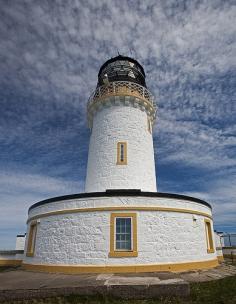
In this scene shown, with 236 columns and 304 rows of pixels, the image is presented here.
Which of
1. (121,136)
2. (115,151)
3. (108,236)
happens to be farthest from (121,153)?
(108,236)

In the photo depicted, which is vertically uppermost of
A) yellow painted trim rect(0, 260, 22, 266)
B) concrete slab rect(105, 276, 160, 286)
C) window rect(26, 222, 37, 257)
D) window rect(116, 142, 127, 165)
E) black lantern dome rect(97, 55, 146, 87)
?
black lantern dome rect(97, 55, 146, 87)

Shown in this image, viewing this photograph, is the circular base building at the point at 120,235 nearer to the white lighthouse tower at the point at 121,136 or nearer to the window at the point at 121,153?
the white lighthouse tower at the point at 121,136

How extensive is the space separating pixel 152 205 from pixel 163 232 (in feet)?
3.87

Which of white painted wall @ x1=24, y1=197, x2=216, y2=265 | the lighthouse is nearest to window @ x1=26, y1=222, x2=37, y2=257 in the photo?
the lighthouse

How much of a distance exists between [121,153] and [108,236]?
5244 millimetres

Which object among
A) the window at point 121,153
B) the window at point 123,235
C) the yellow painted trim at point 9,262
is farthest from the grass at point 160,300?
the yellow painted trim at point 9,262

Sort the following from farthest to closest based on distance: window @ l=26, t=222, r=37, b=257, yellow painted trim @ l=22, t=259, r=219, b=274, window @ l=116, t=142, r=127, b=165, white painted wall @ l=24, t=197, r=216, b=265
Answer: window @ l=116, t=142, r=127, b=165, window @ l=26, t=222, r=37, b=257, white painted wall @ l=24, t=197, r=216, b=265, yellow painted trim @ l=22, t=259, r=219, b=274

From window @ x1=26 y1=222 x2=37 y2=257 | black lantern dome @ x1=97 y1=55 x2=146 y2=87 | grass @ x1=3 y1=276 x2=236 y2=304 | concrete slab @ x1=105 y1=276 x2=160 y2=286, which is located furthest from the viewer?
black lantern dome @ x1=97 y1=55 x2=146 y2=87

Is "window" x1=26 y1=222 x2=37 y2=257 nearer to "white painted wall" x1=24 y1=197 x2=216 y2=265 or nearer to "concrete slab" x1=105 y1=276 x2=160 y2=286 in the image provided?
"white painted wall" x1=24 y1=197 x2=216 y2=265

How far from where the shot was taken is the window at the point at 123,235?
9.58m

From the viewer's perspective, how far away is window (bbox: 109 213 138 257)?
9578 mm

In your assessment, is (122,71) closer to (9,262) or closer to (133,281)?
(133,281)

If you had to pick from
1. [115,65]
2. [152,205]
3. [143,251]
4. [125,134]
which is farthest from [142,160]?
[115,65]

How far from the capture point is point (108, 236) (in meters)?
9.78
